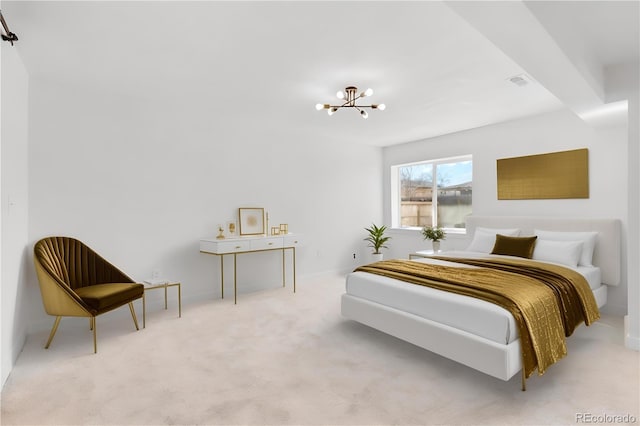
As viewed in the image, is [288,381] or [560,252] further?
[560,252]

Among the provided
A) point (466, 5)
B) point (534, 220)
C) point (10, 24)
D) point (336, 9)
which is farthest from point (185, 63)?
point (534, 220)

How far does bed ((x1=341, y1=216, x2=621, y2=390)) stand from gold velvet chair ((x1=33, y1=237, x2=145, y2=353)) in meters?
2.19

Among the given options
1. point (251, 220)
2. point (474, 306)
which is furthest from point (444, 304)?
point (251, 220)

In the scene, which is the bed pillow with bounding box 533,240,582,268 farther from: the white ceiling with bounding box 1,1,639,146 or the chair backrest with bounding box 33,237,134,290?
the chair backrest with bounding box 33,237,134,290

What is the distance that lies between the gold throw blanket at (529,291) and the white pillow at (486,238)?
2.94 ft

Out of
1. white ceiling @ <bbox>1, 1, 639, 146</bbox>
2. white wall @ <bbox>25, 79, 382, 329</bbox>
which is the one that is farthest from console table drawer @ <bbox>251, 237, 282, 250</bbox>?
white ceiling @ <bbox>1, 1, 639, 146</bbox>

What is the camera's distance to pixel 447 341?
2.52 metres

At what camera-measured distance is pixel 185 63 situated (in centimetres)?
298

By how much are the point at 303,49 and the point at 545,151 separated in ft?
12.1

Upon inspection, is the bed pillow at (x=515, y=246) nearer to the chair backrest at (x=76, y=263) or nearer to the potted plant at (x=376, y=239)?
the potted plant at (x=376, y=239)

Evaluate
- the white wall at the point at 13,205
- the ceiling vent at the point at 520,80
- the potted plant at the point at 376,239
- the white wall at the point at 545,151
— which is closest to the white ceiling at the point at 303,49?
A: the ceiling vent at the point at 520,80

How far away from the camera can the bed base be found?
222 cm

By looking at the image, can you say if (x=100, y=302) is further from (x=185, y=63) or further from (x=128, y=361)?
(x=185, y=63)

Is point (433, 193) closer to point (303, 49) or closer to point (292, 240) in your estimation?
point (292, 240)
